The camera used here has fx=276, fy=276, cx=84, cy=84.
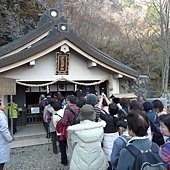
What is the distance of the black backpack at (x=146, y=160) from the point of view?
236 cm

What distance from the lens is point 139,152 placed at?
2.40 metres

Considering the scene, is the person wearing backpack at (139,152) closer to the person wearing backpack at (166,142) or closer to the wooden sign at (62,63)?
the person wearing backpack at (166,142)

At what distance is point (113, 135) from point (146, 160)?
6.64 feet

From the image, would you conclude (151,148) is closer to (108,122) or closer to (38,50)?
(108,122)

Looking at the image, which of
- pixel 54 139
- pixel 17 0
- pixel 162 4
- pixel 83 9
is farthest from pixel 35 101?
pixel 83 9

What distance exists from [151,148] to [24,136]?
7941 millimetres

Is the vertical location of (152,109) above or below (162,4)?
below

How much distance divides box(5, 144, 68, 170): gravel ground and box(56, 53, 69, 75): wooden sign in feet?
10.0

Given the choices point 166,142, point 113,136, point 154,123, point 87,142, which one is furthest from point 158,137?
point 166,142

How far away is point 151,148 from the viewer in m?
2.50

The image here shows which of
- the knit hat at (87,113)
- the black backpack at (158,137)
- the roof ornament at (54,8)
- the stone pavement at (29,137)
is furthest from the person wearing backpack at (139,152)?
the roof ornament at (54,8)

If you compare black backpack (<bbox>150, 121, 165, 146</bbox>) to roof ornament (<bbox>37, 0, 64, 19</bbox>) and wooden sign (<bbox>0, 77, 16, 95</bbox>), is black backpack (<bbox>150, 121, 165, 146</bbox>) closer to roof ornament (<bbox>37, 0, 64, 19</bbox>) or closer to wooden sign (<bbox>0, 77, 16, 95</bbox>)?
wooden sign (<bbox>0, 77, 16, 95</bbox>)

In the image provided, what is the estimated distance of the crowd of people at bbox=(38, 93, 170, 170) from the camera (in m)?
2.47

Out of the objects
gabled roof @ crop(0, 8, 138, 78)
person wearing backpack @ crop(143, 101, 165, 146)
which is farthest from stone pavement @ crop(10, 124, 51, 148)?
person wearing backpack @ crop(143, 101, 165, 146)
